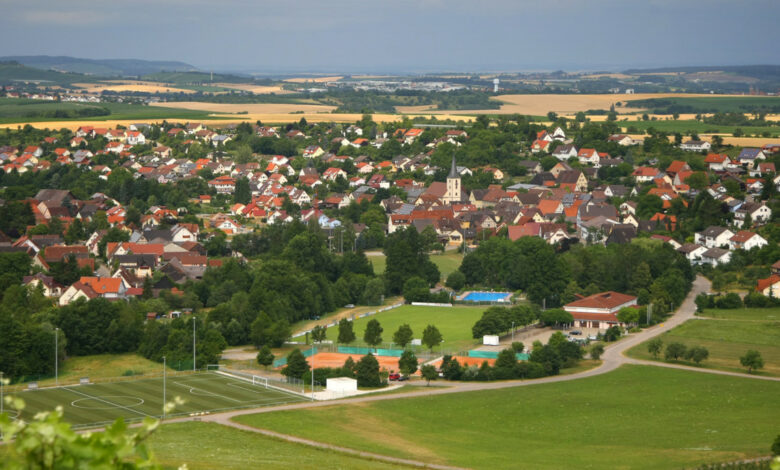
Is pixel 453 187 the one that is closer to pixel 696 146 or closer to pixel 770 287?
pixel 696 146

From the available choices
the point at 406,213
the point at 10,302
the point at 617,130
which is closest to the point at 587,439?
the point at 10,302

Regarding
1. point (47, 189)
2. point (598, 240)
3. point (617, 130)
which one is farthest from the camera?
point (617, 130)

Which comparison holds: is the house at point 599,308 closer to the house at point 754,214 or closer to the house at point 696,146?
the house at point 754,214

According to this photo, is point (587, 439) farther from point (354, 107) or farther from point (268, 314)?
point (354, 107)

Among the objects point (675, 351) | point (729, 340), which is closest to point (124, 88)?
point (729, 340)

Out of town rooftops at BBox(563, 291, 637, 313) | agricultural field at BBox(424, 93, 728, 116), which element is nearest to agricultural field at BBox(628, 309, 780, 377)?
town rooftops at BBox(563, 291, 637, 313)

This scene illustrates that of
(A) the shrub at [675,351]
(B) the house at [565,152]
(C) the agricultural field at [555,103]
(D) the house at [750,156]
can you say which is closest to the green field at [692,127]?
(D) the house at [750,156]
